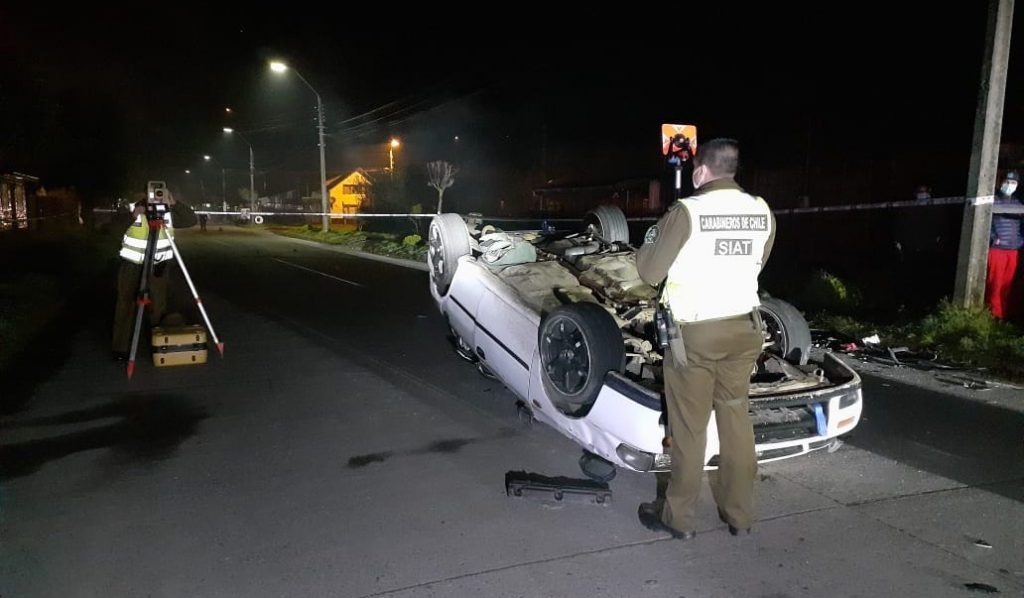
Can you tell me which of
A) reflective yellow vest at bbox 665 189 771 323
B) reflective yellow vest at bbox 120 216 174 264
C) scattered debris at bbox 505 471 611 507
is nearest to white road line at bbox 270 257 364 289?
reflective yellow vest at bbox 120 216 174 264

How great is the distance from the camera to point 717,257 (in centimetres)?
355

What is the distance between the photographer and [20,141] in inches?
460

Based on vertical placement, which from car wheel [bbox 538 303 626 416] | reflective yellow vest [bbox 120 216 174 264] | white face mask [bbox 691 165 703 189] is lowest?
car wheel [bbox 538 303 626 416]

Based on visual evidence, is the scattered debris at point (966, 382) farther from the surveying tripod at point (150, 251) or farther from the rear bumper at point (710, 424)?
the surveying tripod at point (150, 251)

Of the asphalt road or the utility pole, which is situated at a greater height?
the utility pole

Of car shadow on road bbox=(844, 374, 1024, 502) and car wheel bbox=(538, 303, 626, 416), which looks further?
car shadow on road bbox=(844, 374, 1024, 502)

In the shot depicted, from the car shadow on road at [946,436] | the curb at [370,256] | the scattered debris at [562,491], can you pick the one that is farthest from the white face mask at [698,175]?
the curb at [370,256]

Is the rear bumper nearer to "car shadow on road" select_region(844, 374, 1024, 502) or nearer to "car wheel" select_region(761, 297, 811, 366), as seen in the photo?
"car wheel" select_region(761, 297, 811, 366)

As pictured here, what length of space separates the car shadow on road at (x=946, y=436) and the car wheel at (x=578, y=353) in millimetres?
2235

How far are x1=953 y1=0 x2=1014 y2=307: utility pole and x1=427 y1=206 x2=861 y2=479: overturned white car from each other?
4.25 meters

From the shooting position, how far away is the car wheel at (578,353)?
13.4ft

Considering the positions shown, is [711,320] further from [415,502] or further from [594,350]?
[415,502]

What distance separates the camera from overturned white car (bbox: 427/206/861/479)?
4.00m

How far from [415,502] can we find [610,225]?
3867mm
